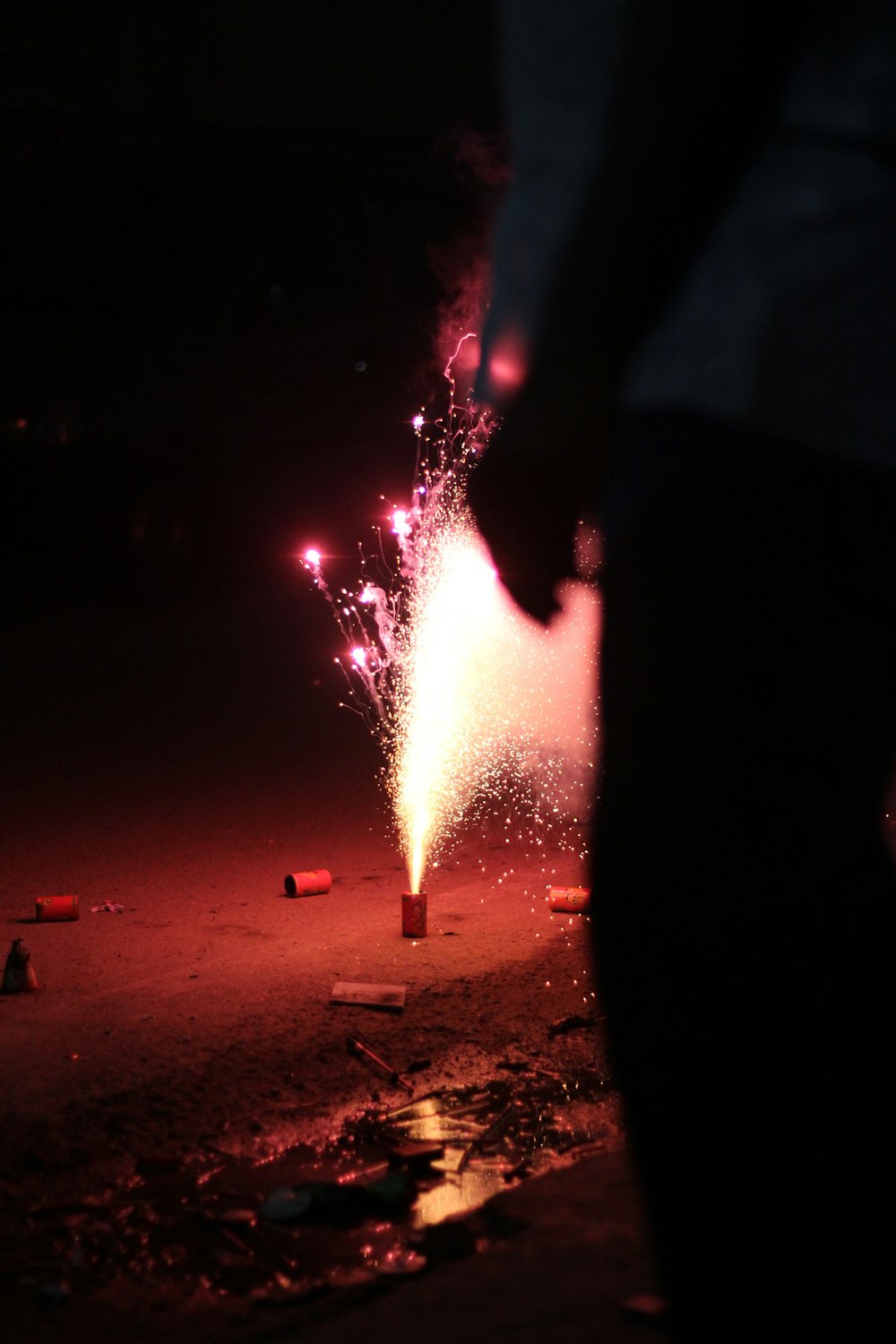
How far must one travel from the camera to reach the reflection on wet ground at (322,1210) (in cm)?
261

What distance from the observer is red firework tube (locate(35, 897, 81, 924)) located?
473cm

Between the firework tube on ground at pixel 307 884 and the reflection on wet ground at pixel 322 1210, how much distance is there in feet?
5.63

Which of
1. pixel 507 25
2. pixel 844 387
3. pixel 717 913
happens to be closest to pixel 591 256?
pixel 844 387

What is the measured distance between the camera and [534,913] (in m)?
4.82

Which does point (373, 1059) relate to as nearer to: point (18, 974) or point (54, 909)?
point (18, 974)

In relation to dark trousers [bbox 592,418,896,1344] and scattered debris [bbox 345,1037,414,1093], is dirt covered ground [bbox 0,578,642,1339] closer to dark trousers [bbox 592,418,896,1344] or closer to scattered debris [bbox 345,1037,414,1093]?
scattered debris [bbox 345,1037,414,1093]

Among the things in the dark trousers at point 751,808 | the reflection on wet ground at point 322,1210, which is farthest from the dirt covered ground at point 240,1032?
the dark trousers at point 751,808

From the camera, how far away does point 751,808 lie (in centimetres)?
428

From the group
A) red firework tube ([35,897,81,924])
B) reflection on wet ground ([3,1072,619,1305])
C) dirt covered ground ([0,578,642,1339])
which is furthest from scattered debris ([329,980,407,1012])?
red firework tube ([35,897,81,924])

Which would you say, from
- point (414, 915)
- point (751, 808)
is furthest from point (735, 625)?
point (414, 915)

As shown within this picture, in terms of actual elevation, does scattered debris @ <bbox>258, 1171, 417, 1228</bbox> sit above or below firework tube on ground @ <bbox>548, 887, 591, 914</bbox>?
below

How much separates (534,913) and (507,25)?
13.9 metres

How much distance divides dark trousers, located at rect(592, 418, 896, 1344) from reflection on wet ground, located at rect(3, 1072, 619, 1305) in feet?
0.94

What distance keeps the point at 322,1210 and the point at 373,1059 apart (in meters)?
0.81
